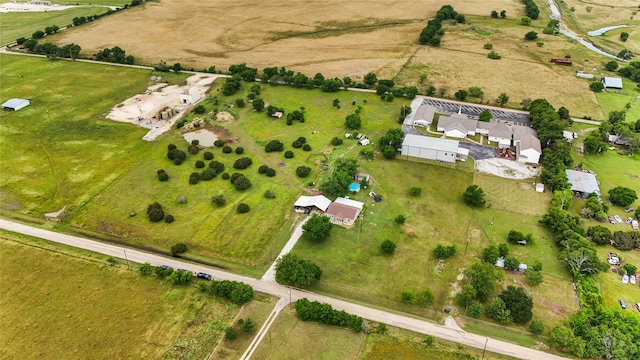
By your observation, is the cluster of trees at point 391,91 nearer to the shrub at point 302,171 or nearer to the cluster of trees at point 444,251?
the shrub at point 302,171

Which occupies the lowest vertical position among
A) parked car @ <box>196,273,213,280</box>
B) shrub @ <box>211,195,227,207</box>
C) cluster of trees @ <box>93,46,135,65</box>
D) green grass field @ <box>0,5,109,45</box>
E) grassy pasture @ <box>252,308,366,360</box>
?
grassy pasture @ <box>252,308,366,360</box>

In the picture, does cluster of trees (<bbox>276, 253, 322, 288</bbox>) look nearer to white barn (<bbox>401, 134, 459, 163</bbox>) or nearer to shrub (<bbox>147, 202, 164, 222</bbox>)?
shrub (<bbox>147, 202, 164, 222</bbox>)

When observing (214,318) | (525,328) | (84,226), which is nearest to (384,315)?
(525,328)

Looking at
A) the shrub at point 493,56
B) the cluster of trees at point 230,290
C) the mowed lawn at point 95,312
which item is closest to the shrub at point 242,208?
the cluster of trees at point 230,290

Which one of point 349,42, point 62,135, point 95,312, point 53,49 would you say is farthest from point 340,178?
point 53,49


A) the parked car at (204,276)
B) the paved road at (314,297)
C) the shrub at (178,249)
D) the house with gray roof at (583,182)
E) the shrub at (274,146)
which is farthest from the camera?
the shrub at (274,146)

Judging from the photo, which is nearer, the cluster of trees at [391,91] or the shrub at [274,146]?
the shrub at [274,146]

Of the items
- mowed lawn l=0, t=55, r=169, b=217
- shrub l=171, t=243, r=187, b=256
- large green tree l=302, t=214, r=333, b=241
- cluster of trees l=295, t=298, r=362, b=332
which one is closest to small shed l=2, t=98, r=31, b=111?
mowed lawn l=0, t=55, r=169, b=217

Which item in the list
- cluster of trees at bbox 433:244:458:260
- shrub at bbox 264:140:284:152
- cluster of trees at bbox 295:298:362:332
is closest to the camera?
cluster of trees at bbox 295:298:362:332
